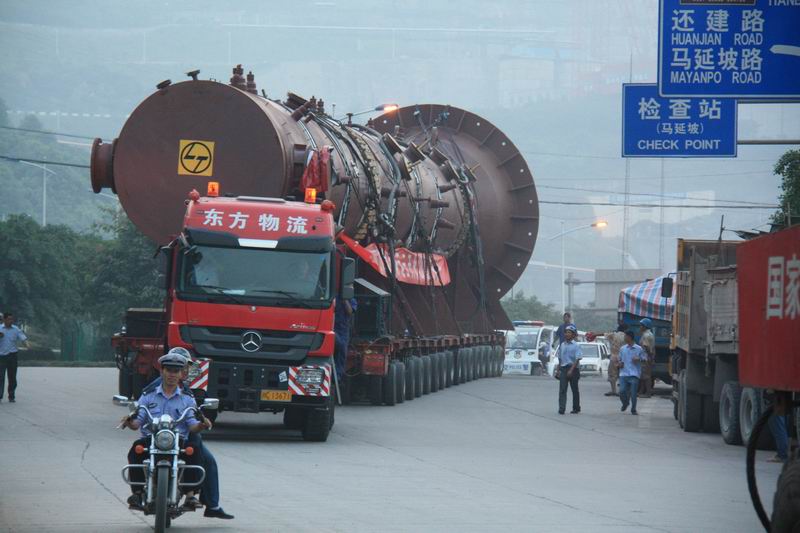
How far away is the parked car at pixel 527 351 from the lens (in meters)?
52.0

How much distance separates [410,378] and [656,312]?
8041 mm

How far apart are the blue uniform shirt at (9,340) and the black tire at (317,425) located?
351 inches

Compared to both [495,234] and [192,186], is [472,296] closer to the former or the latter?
[495,234]

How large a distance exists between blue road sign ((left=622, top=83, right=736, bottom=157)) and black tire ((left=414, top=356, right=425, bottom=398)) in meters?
8.99

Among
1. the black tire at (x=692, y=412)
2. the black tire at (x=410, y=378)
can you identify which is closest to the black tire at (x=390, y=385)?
the black tire at (x=410, y=378)

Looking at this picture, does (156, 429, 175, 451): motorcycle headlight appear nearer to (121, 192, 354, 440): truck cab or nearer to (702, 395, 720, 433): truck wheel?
(121, 192, 354, 440): truck cab

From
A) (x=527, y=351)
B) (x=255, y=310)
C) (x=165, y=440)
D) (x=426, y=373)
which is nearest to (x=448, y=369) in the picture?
(x=426, y=373)

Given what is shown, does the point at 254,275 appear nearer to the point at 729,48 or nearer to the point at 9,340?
the point at 729,48

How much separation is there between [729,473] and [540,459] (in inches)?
91.5

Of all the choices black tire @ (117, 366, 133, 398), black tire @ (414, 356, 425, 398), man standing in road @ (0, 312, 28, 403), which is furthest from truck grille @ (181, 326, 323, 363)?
black tire @ (414, 356, 425, 398)

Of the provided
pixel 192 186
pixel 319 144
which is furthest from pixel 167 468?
pixel 319 144

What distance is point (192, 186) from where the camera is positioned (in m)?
22.1

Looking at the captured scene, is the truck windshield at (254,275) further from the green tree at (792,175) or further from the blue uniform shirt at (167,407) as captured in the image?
the green tree at (792,175)

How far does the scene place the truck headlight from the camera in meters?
18.6
